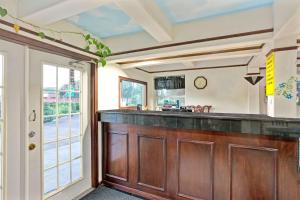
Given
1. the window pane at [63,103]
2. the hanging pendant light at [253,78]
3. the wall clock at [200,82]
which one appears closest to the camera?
the window pane at [63,103]

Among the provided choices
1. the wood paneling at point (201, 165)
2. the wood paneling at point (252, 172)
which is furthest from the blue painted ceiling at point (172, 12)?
the wood paneling at point (252, 172)

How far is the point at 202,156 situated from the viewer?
199cm

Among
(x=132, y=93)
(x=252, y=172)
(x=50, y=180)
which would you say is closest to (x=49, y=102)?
(x=50, y=180)

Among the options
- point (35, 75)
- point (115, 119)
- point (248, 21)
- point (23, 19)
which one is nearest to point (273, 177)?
point (248, 21)

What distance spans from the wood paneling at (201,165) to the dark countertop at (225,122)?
7 cm

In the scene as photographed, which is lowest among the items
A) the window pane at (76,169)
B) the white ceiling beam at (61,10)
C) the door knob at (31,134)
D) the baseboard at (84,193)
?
the baseboard at (84,193)

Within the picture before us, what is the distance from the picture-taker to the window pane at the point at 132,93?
3.96 meters

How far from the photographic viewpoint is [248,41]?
202cm

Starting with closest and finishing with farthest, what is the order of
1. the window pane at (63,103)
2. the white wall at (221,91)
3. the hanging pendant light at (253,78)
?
the window pane at (63,103) < the hanging pendant light at (253,78) < the white wall at (221,91)

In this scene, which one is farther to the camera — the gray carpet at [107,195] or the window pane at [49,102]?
the gray carpet at [107,195]

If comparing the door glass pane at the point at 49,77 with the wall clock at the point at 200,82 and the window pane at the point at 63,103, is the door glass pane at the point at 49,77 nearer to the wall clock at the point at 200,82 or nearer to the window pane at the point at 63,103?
the window pane at the point at 63,103

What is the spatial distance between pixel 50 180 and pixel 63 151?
0.35 meters

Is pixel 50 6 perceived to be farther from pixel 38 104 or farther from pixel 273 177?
pixel 273 177

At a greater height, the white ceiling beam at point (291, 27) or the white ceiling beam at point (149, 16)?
the white ceiling beam at point (149, 16)
